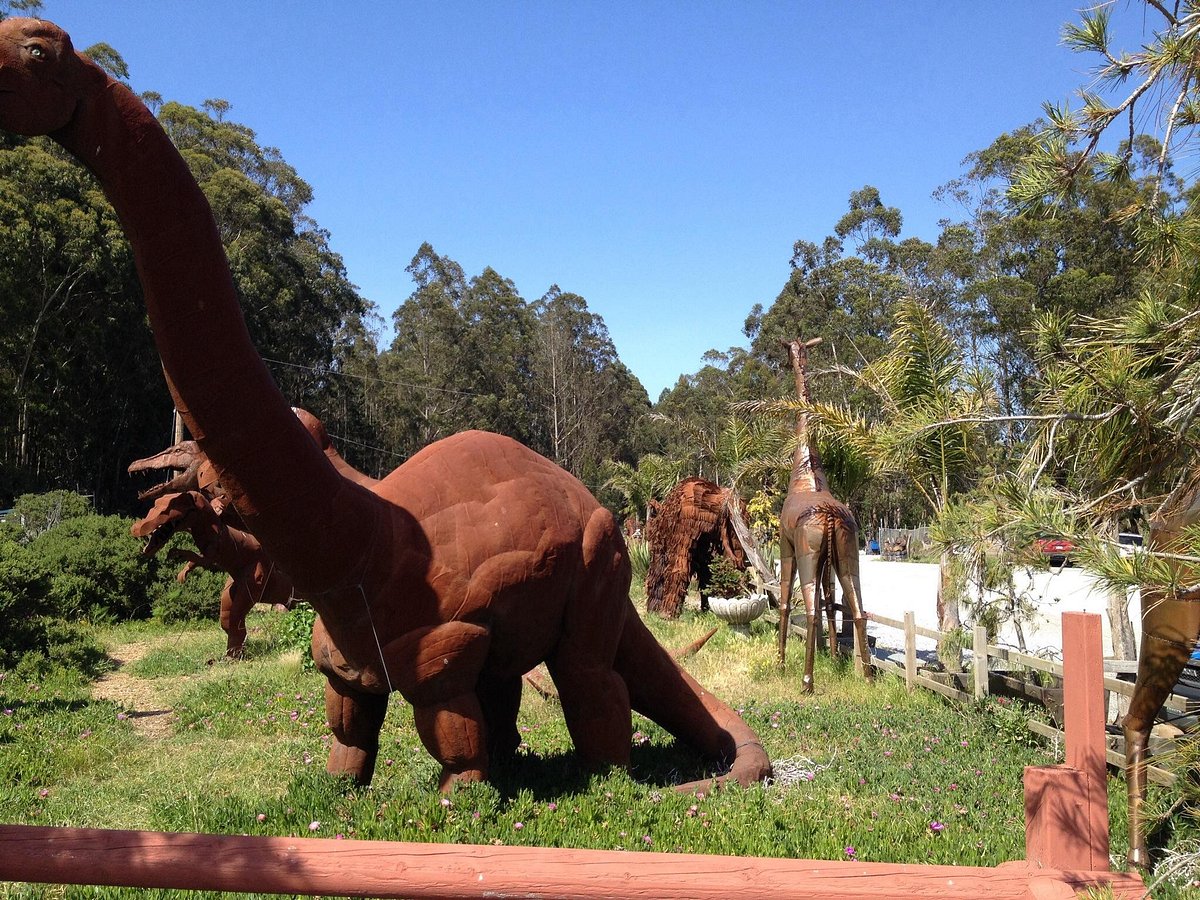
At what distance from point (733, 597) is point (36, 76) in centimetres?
1219

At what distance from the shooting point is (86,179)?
71.4 ft

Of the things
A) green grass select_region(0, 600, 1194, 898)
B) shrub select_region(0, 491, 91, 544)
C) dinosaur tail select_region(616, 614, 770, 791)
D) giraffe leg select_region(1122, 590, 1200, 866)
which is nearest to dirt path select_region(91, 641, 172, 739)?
green grass select_region(0, 600, 1194, 898)

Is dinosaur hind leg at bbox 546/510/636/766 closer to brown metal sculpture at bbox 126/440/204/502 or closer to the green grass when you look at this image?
the green grass

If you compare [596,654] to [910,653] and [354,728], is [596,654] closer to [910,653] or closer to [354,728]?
[354,728]

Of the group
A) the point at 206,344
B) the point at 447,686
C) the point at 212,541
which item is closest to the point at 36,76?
the point at 206,344

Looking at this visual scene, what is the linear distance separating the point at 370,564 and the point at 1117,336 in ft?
10.3

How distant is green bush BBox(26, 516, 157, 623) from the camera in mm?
13508

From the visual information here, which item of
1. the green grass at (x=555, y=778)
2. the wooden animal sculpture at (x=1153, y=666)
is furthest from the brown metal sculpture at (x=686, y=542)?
the wooden animal sculpture at (x=1153, y=666)

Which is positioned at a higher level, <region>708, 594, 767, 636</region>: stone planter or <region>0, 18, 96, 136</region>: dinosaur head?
<region>0, 18, 96, 136</region>: dinosaur head

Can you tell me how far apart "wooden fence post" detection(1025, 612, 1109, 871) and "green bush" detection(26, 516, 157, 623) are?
13.7m

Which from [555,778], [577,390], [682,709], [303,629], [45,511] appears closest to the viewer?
[555,778]

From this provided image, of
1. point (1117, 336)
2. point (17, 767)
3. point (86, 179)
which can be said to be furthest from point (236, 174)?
point (1117, 336)

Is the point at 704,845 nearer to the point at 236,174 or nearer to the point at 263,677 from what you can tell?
the point at 263,677

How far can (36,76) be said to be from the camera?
8.39ft
